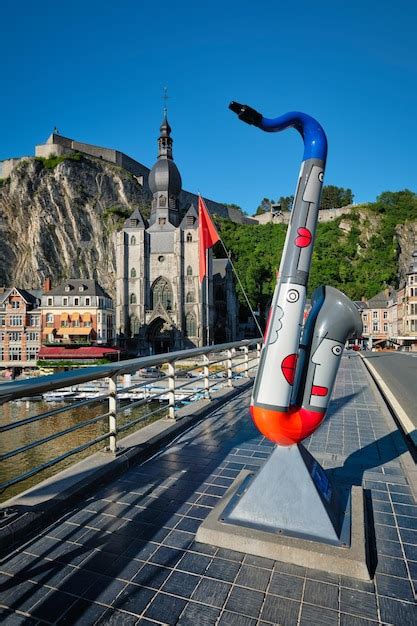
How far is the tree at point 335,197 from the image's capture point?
87250mm

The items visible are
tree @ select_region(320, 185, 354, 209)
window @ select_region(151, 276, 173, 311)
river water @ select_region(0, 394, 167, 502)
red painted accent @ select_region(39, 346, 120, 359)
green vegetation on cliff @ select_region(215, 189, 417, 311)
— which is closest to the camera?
river water @ select_region(0, 394, 167, 502)

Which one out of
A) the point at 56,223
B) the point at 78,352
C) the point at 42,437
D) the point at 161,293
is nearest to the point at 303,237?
the point at 42,437

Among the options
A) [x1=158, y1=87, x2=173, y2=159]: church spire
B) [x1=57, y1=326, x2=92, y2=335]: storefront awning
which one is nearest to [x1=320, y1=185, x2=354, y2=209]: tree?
[x1=158, y1=87, x2=173, y2=159]: church spire

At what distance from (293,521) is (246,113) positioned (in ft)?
9.79

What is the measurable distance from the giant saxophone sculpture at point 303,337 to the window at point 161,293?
46.1m

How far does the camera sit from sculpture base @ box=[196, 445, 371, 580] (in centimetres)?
235

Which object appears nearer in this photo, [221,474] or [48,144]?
[221,474]

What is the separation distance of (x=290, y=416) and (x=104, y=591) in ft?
5.18

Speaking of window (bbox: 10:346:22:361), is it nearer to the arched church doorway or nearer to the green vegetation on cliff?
the arched church doorway

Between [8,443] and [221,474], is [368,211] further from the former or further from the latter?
[221,474]

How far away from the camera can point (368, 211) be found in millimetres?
69438

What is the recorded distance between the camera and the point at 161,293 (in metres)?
49.0


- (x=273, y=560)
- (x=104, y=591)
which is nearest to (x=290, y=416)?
(x=273, y=560)

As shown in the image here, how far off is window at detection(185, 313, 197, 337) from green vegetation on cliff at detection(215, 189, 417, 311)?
1387 cm
